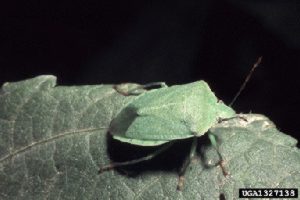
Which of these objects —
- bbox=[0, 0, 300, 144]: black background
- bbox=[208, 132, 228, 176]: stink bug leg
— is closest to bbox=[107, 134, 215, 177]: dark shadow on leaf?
bbox=[208, 132, 228, 176]: stink bug leg

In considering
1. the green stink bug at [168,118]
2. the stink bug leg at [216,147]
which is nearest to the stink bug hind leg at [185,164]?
the green stink bug at [168,118]

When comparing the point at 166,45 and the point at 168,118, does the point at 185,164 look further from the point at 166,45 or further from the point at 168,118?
the point at 166,45

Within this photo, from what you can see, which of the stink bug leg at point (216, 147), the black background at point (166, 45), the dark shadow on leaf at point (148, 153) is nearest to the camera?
the stink bug leg at point (216, 147)

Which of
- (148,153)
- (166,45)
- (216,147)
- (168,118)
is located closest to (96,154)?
(148,153)

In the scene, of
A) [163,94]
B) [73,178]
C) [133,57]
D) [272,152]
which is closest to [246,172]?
[272,152]

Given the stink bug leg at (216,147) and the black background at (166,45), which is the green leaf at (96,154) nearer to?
the stink bug leg at (216,147)

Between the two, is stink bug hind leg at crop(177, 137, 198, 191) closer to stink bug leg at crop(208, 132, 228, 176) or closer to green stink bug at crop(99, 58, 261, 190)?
green stink bug at crop(99, 58, 261, 190)

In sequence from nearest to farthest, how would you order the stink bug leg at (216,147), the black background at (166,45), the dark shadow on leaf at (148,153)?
the stink bug leg at (216,147) → the dark shadow on leaf at (148,153) → the black background at (166,45)
